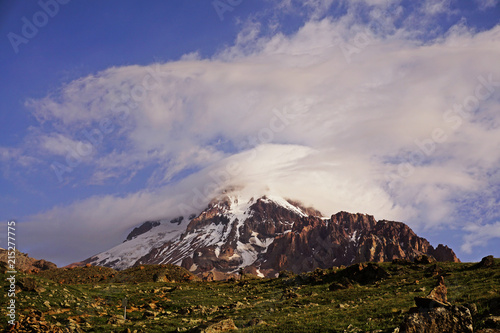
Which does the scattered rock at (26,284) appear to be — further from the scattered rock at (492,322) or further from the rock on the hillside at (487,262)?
the rock on the hillside at (487,262)

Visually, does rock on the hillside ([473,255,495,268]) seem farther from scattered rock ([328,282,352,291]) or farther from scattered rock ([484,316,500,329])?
scattered rock ([484,316,500,329])

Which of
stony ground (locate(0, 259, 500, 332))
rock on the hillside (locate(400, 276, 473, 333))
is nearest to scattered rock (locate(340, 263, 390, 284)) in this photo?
stony ground (locate(0, 259, 500, 332))

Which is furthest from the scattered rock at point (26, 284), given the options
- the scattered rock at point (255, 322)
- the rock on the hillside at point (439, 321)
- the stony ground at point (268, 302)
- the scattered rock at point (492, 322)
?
the scattered rock at point (492, 322)

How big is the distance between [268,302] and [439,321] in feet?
95.1

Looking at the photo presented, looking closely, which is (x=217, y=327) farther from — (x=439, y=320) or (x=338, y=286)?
(x=338, y=286)

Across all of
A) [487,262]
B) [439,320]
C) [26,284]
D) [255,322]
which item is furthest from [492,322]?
[26,284]

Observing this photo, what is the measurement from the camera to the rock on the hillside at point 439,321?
78.1 ft

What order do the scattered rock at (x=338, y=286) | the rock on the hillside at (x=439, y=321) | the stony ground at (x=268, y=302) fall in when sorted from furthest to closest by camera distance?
the scattered rock at (x=338, y=286), the stony ground at (x=268, y=302), the rock on the hillside at (x=439, y=321)

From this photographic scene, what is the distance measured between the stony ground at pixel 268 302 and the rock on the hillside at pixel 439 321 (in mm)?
1482

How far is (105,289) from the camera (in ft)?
194

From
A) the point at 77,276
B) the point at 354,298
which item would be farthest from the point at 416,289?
the point at 77,276

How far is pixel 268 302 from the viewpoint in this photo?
164ft

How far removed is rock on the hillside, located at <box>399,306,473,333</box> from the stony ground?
148 cm

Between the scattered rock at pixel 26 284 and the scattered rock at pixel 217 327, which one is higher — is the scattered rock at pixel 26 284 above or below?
above
